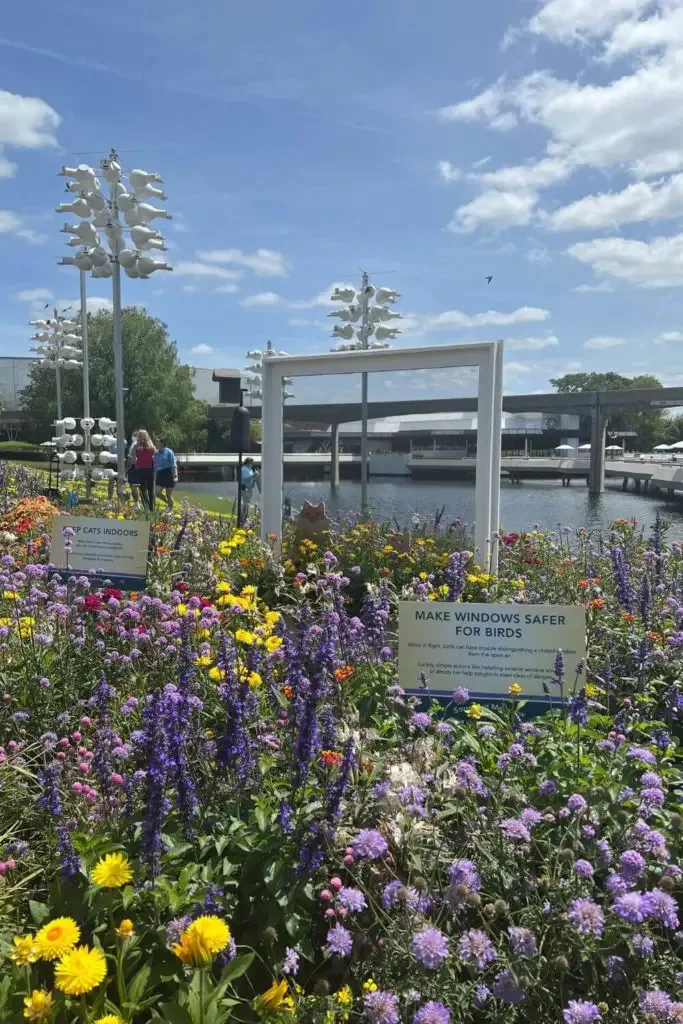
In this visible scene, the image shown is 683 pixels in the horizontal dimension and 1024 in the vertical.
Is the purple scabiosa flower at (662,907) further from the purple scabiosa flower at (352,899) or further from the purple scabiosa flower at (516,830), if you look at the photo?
the purple scabiosa flower at (352,899)

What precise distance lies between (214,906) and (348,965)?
506mm

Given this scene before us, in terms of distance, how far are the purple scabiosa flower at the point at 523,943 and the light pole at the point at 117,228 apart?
11661 mm

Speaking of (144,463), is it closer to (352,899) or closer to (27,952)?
(27,952)

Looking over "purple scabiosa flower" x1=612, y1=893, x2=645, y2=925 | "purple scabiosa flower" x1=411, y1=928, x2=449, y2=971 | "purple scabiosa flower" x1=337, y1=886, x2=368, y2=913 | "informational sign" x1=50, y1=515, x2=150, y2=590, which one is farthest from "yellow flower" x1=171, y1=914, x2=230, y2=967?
"informational sign" x1=50, y1=515, x2=150, y2=590

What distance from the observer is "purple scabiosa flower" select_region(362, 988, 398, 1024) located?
1.72 metres

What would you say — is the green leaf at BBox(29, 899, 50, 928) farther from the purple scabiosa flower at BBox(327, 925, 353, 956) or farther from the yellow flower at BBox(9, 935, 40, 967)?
the purple scabiosa flower at BBox(327, 925, 353, 956)

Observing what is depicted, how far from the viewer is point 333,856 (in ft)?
6.91

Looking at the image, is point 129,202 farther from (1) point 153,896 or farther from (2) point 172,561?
(1) point 153,896

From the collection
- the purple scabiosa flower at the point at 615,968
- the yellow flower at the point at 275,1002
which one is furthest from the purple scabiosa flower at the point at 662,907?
the yellow flower at the point at 275,1002

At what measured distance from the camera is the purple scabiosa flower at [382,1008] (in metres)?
1.72

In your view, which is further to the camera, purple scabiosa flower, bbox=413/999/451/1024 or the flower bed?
the flower bed

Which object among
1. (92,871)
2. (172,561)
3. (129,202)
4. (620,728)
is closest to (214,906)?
(92,871)

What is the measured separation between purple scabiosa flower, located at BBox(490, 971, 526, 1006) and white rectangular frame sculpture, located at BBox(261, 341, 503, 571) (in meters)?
5.48

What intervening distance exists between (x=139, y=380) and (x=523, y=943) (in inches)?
2047
